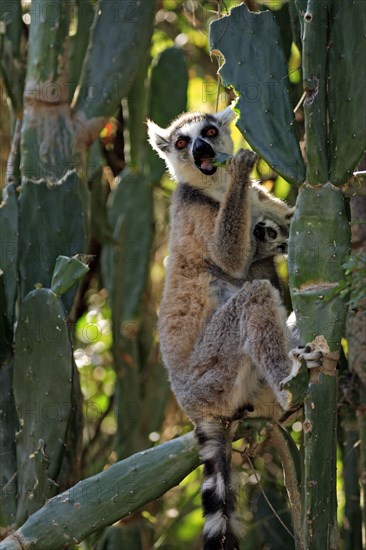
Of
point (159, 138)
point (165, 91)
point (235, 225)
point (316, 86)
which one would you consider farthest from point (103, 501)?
point (165, 91)

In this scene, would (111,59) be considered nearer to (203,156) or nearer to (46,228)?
(203,156)

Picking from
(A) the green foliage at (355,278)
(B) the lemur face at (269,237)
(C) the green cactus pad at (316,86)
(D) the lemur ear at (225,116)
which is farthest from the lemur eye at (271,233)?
(A) the green foliage at (355,278)

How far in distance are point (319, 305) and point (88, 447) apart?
4098 millimetres

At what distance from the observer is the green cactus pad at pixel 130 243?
6.36 meters

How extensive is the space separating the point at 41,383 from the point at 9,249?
34.9 inches

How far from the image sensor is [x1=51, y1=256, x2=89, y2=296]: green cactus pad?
4461 millimetres

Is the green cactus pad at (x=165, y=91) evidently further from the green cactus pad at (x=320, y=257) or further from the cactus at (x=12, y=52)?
the green cactus pad at (x=320, y=257)

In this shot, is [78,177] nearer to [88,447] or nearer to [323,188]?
[323,188]

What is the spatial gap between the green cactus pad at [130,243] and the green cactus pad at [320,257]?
284cm

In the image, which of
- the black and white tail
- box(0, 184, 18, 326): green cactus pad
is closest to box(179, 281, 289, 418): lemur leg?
the black and white tail

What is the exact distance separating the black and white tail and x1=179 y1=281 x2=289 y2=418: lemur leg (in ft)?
0.49

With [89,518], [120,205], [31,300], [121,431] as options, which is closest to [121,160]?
[120,205]

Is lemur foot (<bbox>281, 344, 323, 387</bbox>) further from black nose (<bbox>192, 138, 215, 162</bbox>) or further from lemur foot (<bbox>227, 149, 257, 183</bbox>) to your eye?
black nose (<bbox>192, 138, 215, 162</bbox>)

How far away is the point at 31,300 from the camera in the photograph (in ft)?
15.6
